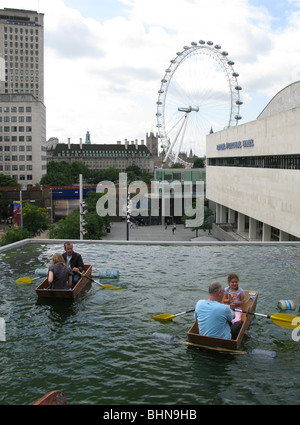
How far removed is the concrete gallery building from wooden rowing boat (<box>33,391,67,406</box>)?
29.3m

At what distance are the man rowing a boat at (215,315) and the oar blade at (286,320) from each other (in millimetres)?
2011

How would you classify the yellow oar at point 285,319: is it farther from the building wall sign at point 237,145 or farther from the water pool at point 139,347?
the building wall sign at point 237,145

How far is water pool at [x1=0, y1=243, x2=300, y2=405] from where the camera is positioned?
7.51 meters

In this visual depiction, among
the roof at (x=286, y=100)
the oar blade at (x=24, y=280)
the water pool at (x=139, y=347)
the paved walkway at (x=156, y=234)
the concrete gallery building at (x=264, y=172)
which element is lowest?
the paved walkway at (x=156, y=234)

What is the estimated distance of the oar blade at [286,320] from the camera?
1041 centimetres

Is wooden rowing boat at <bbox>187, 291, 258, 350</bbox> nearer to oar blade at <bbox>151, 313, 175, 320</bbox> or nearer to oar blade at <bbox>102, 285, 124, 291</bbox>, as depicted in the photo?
oar blade at <bbox>151, 313, 175, 320</bbox>

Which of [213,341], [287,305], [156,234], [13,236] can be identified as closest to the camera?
[213,341]

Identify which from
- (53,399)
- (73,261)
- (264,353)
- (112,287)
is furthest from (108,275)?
(53,399)

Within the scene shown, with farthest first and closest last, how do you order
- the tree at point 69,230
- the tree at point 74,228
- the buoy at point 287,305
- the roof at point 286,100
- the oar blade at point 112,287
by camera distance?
the tree at point 74,228
the tree at point 69,230
the roof at point 286,100
the oar blade at point 112,287
the buoy at point 287,305

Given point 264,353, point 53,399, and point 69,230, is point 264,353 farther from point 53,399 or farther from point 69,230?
point 69,230

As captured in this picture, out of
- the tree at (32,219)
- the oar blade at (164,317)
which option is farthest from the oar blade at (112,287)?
the tree at (32,219)

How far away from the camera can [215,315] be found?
879 cm

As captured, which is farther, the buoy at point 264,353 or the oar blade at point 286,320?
the oar blade at point 286,320

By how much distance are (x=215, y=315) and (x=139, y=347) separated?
1809 millimetres
